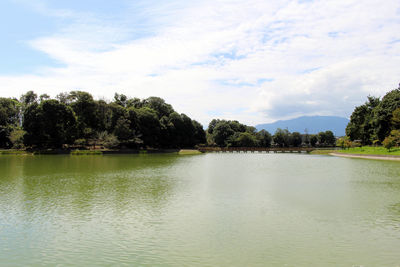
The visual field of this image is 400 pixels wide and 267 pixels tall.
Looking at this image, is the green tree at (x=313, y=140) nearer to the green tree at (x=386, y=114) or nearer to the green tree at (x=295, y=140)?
the green tree at (x=295, y=140)

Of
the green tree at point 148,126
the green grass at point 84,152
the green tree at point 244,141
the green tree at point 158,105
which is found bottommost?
the green grass at point 84,152

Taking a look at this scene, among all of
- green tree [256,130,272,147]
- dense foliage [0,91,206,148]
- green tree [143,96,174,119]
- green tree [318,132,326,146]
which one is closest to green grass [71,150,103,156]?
dense foliage [0,91,206,148]

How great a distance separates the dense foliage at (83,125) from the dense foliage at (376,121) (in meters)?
49.7

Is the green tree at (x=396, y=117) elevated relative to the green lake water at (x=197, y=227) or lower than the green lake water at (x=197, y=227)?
elevated

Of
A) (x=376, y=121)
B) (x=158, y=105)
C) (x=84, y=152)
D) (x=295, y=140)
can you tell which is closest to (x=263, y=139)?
(x=295, y=140)

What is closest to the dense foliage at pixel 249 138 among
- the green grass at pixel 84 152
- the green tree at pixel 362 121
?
the green tree at pixel 362 121

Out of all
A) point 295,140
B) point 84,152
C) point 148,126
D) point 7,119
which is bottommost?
point 84,152

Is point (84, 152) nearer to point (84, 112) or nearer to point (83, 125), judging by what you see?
point (83, 125)

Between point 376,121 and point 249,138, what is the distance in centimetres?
5042

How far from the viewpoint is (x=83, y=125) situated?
7231 centimetres

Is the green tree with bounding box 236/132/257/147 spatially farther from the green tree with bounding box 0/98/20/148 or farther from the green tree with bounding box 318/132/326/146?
the green tree with bounding box 0/98/20/148

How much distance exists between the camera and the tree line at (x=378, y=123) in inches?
2303

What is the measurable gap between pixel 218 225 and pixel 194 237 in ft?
5.40

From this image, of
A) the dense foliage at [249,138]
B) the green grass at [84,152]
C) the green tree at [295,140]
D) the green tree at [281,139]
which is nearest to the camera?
the green grass at [84,152]
